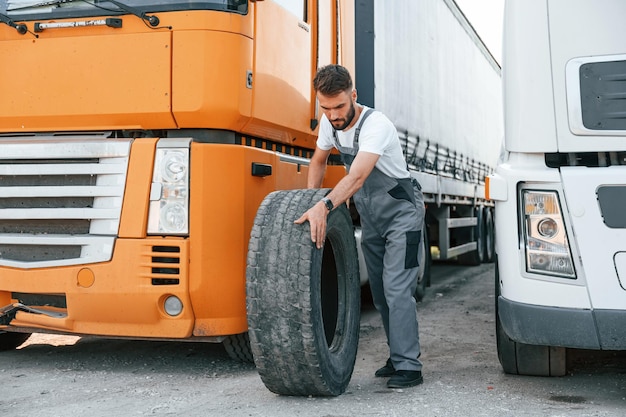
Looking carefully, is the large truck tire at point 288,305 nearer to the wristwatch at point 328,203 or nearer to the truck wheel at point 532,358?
the wristwatch at point 328,203

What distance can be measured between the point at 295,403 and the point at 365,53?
326 centimetres

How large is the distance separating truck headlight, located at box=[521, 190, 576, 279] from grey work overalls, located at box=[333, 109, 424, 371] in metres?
0.87

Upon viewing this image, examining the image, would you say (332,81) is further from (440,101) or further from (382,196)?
(440,101)

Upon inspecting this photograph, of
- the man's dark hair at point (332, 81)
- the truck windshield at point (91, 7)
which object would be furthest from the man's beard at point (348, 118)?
the truck windshield at point (91, 7)

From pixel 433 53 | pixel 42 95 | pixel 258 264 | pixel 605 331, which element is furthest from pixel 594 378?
pixel 433 53

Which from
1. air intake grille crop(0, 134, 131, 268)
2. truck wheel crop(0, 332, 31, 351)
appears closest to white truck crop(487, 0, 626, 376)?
air intake grille crop(0, 134, 131, 268)

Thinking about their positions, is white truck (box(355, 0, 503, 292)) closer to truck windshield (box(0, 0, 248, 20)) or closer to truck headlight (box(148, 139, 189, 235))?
truck windshield (box(0, 0, 248, 20))

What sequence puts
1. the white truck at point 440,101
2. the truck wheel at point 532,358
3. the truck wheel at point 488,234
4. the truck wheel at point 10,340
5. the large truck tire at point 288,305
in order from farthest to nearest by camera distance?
1. the truck wheel at point 488,234
2. the white truck at point 440,101
3. the truck wheel at point 10,340
4. the truck wheel at point 532,358
5. the large truck tire at point 288,305

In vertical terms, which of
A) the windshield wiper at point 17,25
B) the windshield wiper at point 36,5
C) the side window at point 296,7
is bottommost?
the windshield wiper at point 17,25

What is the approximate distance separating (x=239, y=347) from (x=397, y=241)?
122 cm

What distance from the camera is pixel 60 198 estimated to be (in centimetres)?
475

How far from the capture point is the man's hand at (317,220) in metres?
4.17

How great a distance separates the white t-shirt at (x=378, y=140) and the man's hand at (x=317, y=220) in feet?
1.45

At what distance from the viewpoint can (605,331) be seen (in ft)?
12.4
